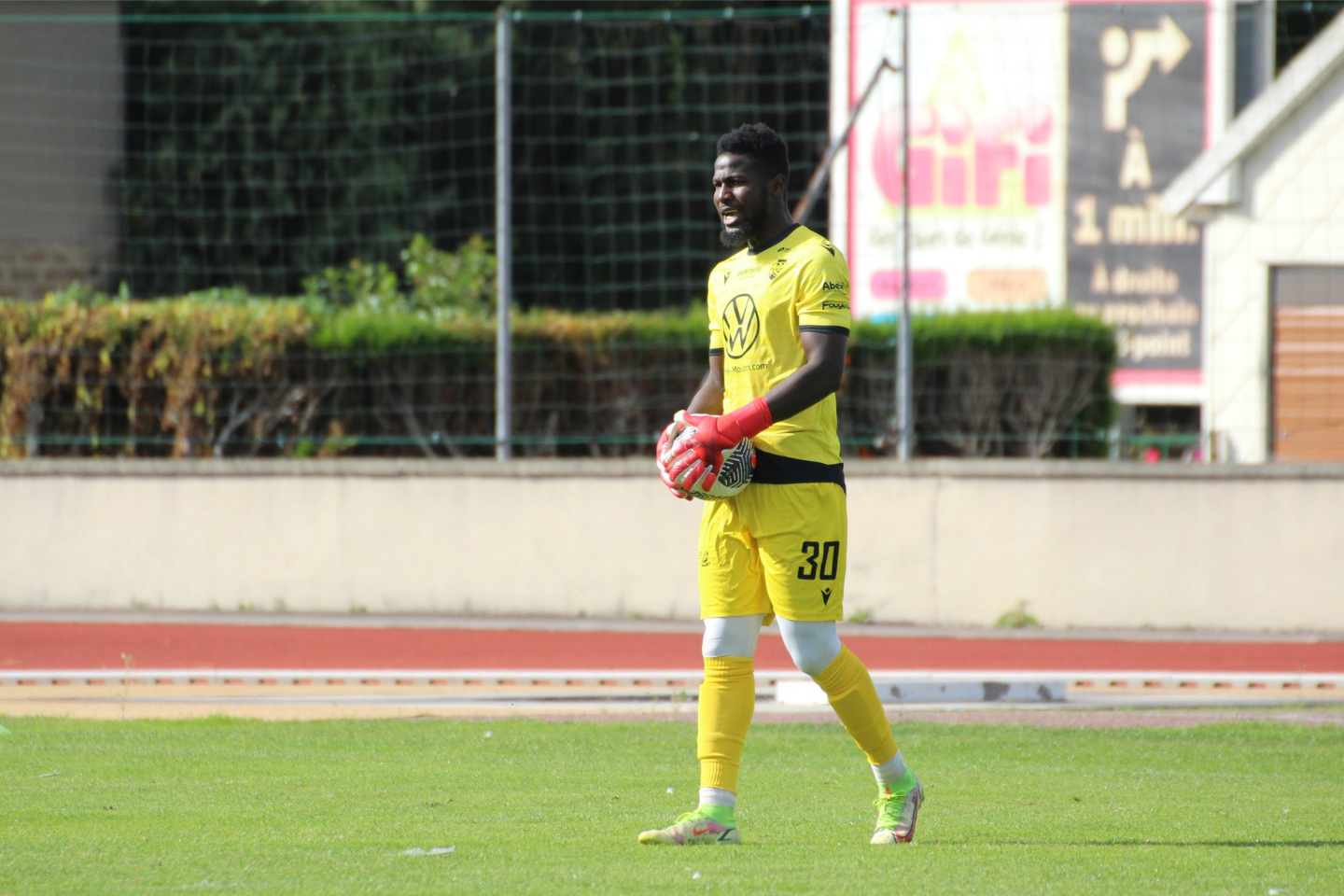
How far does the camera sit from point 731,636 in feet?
15.3

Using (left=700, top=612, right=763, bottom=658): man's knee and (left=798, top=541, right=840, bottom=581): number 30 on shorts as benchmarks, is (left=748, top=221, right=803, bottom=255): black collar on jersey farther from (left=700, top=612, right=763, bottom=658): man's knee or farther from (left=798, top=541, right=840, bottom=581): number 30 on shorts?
(left=700, top=612, right=763, bottom=658): man's knee

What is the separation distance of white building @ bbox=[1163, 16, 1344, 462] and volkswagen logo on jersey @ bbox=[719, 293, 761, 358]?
7.87 meters

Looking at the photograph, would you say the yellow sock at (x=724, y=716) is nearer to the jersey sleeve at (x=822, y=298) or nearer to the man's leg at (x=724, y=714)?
the man's leg at (x=724, y=714)

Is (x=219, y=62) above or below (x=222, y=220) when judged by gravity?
above

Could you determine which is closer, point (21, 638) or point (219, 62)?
point (21, 638)

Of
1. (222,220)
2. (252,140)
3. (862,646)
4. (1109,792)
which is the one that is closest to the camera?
(1109,792)

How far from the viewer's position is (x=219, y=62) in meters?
17.3

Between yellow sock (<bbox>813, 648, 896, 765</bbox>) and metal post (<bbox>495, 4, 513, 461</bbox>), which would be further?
metal post (<bbox>495, 4, 513, 461</bbox>)

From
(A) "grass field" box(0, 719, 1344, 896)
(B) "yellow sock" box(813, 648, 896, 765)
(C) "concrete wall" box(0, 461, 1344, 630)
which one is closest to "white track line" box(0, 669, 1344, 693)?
(A) "grass field" box(0, 719, 1344, 896)

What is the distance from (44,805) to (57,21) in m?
10.2

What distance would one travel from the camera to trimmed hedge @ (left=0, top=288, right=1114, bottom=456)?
13969mm

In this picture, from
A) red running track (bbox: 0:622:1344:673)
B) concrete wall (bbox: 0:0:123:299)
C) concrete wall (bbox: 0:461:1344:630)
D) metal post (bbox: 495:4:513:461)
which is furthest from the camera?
concrete wall (bbox: 0:0:123:299)

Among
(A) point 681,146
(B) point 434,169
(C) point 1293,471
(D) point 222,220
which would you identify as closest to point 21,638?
(D) point 222,220

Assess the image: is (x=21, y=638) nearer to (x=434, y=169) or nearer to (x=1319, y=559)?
(x=434, y=169)
